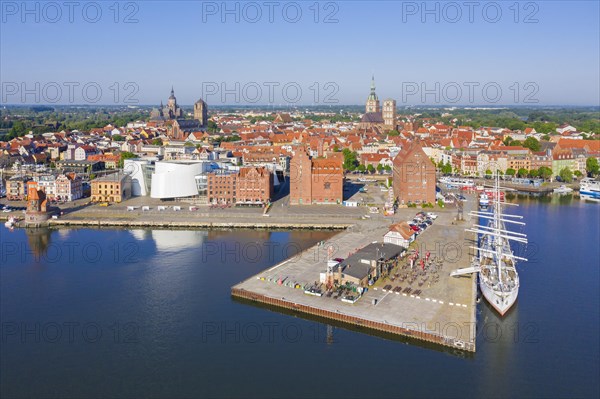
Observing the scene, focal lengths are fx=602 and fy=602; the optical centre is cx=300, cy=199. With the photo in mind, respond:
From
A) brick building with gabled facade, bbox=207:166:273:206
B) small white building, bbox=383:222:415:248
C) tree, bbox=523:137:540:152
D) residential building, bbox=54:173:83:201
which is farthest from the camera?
tree, bbox=523:137:540:152

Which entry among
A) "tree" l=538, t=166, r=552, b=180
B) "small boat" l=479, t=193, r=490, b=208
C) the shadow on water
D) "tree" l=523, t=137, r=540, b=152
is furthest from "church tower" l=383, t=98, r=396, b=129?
the shadow on water

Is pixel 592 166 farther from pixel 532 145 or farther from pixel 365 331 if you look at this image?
pixel 365 331

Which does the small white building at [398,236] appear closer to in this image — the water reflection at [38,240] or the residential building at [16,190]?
the water reflection at [38,240]

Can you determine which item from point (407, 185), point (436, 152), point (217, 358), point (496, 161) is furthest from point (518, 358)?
point (436, 152)

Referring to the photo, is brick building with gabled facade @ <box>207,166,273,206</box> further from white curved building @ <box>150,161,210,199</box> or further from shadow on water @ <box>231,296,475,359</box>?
shadow on water @ <box>231,296,475,359</box>

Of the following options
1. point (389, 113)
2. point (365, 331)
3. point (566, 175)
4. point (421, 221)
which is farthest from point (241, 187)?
point (389, 113)

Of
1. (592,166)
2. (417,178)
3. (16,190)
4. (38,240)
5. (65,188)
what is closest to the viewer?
(38,240)
